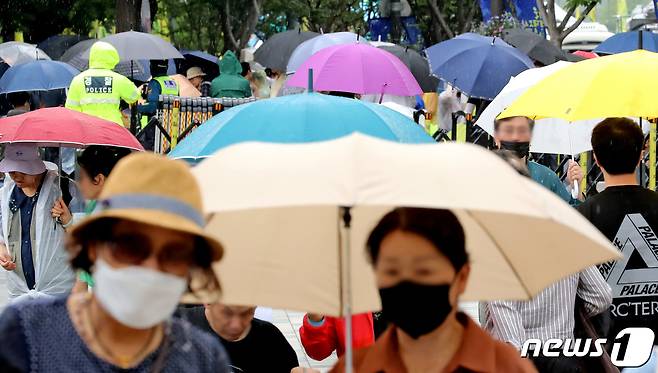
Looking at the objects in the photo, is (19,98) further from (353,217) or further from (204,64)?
(353,217)

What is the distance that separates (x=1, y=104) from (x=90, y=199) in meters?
15.6

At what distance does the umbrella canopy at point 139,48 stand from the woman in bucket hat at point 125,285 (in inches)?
723

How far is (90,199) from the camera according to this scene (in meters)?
6.98

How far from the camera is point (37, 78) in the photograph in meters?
19.8

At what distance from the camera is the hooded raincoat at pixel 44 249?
7996mm

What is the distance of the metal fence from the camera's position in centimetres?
1734

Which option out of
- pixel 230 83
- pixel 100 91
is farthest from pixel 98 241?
pixel 230 83

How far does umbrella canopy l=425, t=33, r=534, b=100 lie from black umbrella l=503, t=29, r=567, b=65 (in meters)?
5.07

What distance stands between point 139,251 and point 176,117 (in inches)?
574

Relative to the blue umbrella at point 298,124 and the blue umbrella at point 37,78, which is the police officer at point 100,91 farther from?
the blue umbrella at point 298,124

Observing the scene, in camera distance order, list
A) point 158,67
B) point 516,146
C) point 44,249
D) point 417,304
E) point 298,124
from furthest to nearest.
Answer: point 158,67 → point 44,249 → point 516,146 → point 298,124 → point 417,304

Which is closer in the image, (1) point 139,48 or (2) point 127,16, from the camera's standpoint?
(1) point 139,48

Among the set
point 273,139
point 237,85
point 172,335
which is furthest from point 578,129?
point 237,85

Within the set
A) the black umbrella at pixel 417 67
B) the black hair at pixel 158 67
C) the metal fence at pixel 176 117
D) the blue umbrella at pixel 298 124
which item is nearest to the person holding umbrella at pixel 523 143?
the blue umbrella at pixel 298 124
